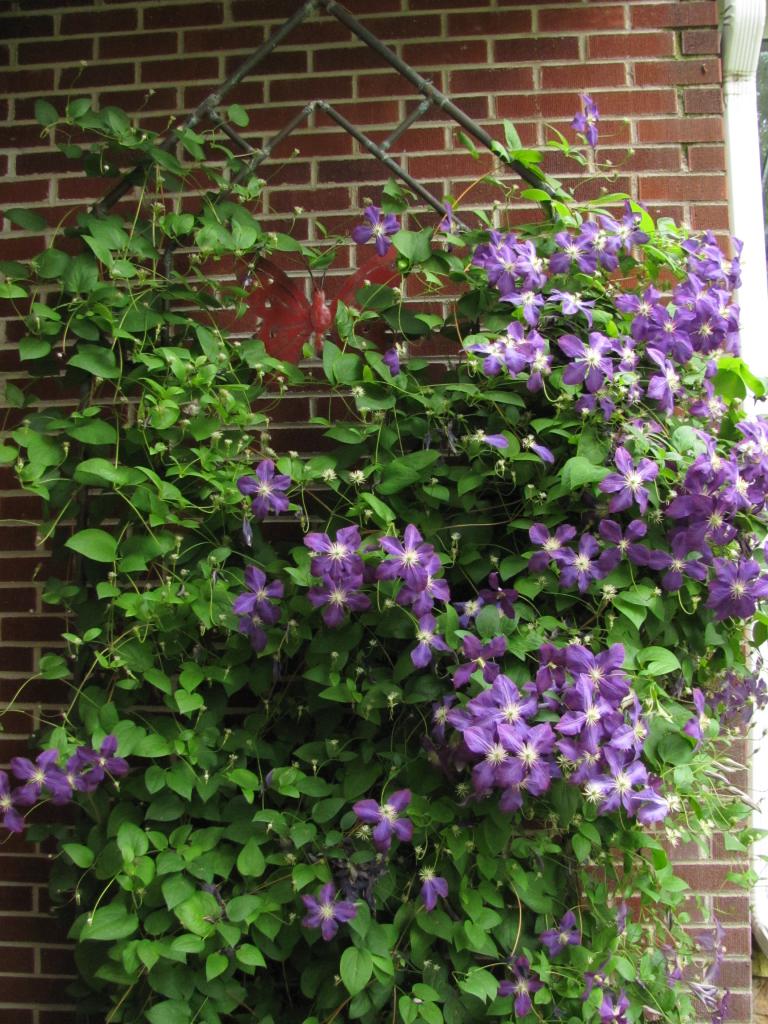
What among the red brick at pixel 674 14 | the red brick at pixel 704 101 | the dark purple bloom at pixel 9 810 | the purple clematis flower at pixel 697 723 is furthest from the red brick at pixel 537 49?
the dark purple bloom at pixel 9 810

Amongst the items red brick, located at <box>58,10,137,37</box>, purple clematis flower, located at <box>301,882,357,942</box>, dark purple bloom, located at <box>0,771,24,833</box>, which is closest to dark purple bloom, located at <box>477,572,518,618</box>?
purple clematis flower, located at <box>301,882,357,942</box>

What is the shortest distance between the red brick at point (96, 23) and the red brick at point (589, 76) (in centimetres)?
103

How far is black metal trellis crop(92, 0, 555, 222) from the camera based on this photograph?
6.19 ft

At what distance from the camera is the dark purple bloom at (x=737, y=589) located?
1581 mm

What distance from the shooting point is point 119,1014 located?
166 cm

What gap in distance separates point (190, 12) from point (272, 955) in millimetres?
2129

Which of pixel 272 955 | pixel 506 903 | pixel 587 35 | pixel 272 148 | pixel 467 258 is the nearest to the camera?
pixel 272 955

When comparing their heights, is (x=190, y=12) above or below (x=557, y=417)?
above

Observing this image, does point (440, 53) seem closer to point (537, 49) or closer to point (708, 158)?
point (537, 49)

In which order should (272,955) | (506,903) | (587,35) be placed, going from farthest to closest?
(587,35)
(506,903)
(272,955)

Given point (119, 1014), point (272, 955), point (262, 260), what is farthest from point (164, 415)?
point (119, 1014)

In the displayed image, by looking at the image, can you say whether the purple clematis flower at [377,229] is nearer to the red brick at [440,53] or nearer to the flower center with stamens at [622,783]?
the red brick at [440,53]

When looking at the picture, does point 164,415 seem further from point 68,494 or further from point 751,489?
point 751,489

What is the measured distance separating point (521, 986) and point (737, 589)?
825 mm
